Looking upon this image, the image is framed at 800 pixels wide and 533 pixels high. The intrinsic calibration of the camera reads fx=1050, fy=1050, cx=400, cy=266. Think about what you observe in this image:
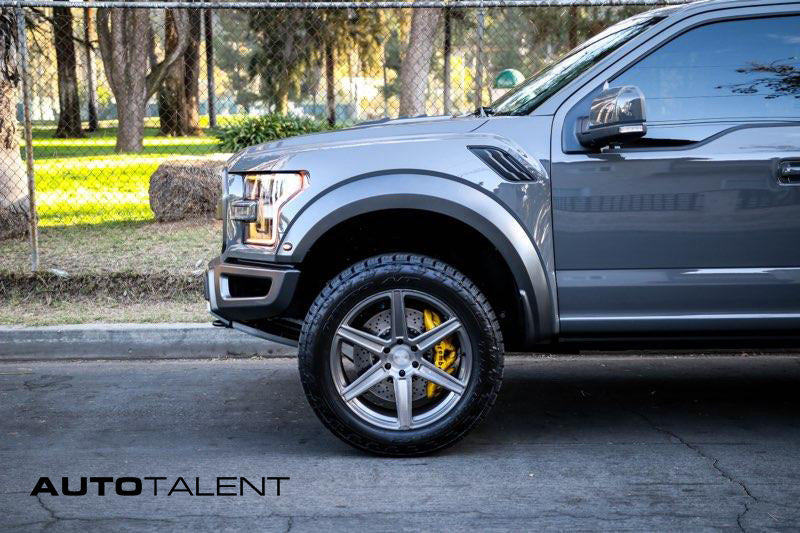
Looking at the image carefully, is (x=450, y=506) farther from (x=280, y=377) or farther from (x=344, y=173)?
(x=280, y=377)

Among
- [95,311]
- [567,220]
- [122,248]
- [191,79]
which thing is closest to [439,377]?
[567,220]

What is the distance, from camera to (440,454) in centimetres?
502

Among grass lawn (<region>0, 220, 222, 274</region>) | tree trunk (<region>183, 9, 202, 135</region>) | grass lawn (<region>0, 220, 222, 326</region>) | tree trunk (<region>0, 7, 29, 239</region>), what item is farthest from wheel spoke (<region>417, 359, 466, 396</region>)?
tree trunk (<region>183, 9, 202, 135</region>)

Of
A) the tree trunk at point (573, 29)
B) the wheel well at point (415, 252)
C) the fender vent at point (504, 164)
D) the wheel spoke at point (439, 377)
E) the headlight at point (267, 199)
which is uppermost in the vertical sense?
the tree trunk at point (573, 29)

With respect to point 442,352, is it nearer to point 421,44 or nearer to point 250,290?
point 250,290

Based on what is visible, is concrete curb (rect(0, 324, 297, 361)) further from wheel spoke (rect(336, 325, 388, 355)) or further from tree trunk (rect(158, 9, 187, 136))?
tree trunk (rect(158, 9, 187, 136))

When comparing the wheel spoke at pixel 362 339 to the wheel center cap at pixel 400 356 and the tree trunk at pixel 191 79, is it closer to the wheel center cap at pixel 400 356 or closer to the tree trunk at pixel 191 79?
the wheel center cap at pixel 400 356

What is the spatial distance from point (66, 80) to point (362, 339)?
2823cm

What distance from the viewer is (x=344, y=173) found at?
4887 millimetres

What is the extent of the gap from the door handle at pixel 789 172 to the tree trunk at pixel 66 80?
988 inches

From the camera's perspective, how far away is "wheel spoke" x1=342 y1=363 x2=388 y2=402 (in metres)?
4.89

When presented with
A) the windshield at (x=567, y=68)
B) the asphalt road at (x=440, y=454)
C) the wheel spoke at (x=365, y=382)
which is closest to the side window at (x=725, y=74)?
the windshield at (x=567, y=68)

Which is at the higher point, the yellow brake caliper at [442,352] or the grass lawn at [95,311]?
the yellow brake caliper at [442,352]

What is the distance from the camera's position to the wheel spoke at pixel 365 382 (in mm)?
4887
